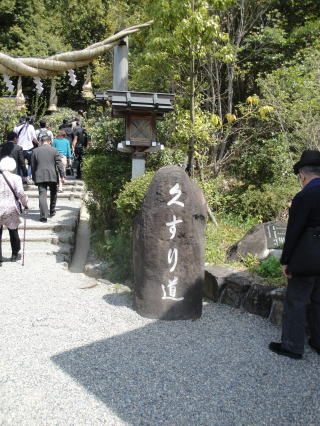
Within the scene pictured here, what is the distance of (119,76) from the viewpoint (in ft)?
24.9

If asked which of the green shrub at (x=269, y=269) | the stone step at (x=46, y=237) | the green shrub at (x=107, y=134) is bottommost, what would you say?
the stone step at (x=46, y=237)

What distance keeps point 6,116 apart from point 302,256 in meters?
12.6

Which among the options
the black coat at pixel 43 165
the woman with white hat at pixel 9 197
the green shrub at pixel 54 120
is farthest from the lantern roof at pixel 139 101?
the green shrub at pixel 54 120

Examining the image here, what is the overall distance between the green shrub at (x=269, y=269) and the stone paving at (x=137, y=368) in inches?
25.4

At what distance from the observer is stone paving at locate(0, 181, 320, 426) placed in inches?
117

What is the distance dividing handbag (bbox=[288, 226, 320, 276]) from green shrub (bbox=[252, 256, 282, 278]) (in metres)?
1.52

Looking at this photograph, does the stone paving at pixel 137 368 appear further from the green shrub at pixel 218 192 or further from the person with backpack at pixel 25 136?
the person with backpack at pixel 25 136

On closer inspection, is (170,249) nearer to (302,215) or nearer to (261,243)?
(302,215)

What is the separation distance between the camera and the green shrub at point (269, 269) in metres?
5.25

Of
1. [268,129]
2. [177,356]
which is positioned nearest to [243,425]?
[177,356]

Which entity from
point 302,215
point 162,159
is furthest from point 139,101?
point 302,215

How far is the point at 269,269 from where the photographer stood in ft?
17.4

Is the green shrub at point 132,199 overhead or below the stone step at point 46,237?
overhead

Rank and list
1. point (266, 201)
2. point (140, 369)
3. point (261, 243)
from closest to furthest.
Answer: point (140, 369), point (261, 243), point (266, 201)
